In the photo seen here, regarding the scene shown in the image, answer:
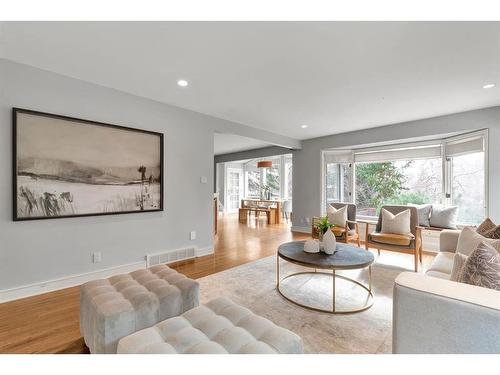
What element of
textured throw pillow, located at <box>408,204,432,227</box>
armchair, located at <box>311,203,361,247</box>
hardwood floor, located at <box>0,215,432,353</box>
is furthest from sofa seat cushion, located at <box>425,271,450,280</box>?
textured throw pillow, located at <box>408,204,432,227</box>

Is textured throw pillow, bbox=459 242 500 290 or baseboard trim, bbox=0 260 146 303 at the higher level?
textured throw pillow, bbox=459 242 500 290

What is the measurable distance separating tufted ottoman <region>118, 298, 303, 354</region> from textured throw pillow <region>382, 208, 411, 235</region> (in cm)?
311

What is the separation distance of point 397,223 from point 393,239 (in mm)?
371

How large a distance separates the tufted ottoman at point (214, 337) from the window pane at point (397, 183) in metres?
4.95

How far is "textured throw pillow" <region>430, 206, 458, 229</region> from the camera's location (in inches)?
157

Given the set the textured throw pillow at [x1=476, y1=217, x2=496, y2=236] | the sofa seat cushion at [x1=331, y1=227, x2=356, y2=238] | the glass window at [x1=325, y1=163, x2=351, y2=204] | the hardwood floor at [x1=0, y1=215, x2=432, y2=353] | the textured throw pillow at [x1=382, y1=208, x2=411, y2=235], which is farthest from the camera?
the glass window at [x1=325, y1=163, x2=351, y2=204]

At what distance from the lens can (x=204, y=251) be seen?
4.01 meters

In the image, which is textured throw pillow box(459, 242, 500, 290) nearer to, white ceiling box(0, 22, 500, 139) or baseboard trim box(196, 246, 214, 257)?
white ceiling box(0, 22, 500, 139)

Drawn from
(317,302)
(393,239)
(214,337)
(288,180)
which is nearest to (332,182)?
(393,239)

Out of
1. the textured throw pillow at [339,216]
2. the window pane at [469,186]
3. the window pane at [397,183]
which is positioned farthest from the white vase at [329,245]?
the window pane at [397,183]

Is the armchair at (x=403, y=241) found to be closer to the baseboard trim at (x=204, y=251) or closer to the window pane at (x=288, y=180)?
the baseboard trim at (x=204, y=251)
